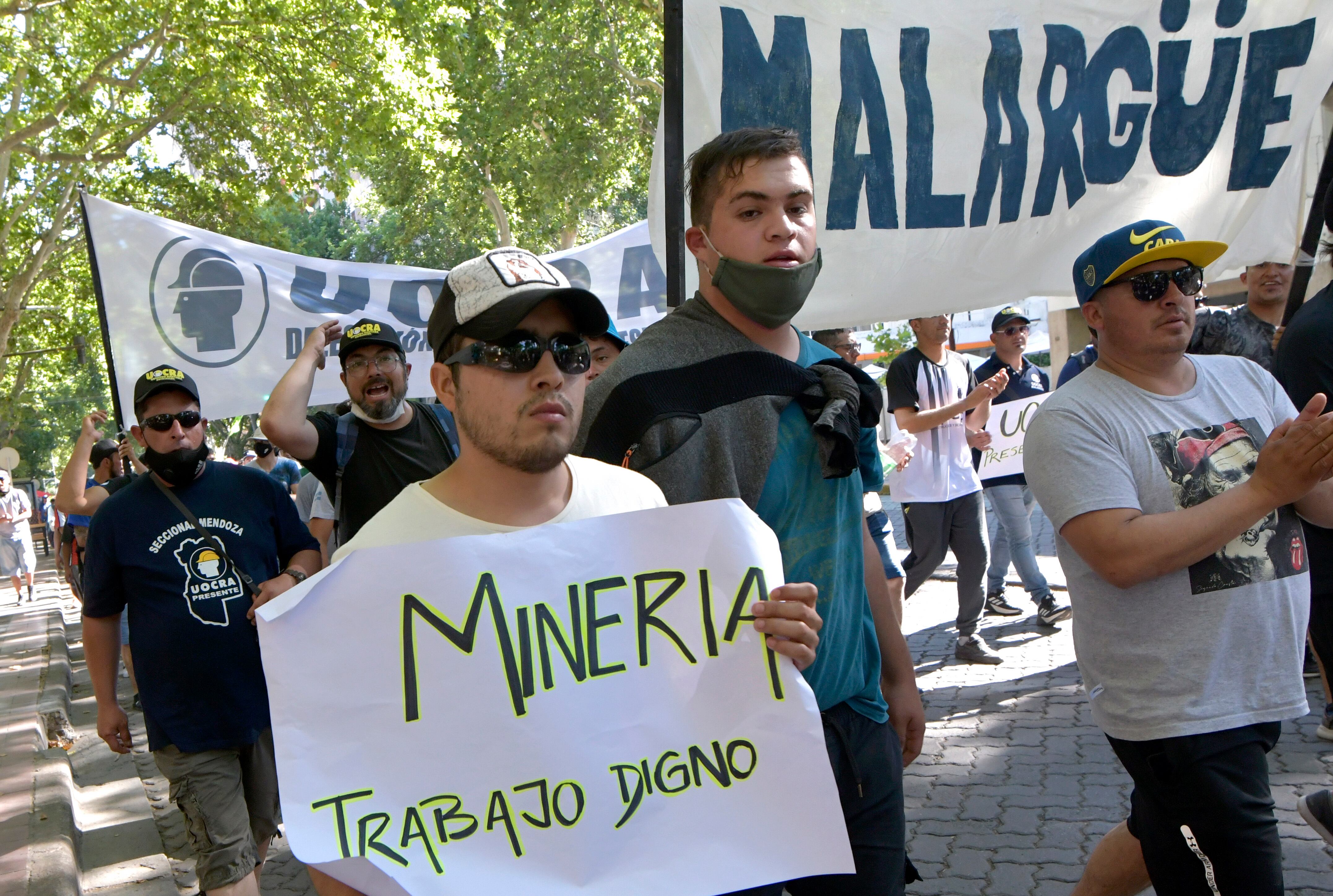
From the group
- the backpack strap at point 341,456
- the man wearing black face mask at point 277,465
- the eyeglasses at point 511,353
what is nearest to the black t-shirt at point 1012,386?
the backpack strap at point 341,456

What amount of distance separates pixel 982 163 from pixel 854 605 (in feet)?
6.97

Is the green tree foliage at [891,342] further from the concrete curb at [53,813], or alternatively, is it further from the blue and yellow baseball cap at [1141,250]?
the blue and yellow baseball cap at [1141,250]

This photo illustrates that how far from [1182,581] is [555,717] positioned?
5.29 feet

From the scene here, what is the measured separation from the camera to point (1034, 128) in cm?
404

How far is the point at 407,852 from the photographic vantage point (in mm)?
1811

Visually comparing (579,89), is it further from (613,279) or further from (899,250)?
(899,250)

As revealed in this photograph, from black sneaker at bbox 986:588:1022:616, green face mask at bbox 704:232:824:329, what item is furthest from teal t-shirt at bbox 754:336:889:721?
black sneaker at bbox 986:588:1022:616

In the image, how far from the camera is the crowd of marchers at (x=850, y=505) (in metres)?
2.04

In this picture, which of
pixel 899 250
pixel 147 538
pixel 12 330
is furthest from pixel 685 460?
pixel 12 330

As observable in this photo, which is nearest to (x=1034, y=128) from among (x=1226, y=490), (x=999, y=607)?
(x=1226, y=490)

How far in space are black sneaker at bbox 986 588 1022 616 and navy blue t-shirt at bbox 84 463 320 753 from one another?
5.59m

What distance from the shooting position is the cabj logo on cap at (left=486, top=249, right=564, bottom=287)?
6.53 ft

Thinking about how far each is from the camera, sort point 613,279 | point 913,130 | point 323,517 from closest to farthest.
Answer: point 913,130 → point 323,517 → point 613,279

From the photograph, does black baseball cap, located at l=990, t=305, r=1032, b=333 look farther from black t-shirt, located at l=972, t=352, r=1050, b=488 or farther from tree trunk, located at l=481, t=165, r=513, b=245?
tree trunk, located at l=481, t=165, r=513, b=245
